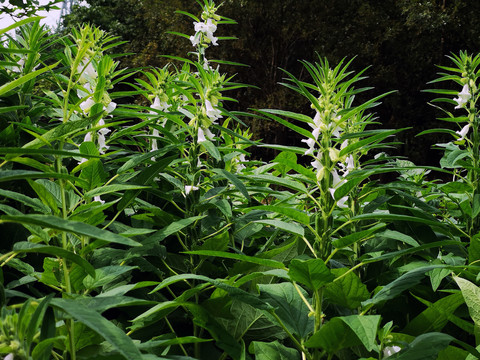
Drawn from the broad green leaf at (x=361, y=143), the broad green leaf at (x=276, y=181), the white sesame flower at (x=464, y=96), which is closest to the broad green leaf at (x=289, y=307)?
the broad green leaf at (x=276, y=181)

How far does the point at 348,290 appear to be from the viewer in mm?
1093

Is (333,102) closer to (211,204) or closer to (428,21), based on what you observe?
(211,204)

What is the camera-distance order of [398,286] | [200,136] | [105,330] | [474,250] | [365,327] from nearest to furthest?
[105,330]
[365,327]
[398,286]
[474,250]
[200,136]

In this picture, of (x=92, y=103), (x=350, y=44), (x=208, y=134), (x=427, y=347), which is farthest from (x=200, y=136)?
(x=350, y=44)

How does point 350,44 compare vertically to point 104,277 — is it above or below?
above

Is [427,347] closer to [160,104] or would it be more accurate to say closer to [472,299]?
[472,299]

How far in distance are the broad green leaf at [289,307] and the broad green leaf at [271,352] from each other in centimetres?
5

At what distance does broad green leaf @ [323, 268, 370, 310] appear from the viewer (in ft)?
3.56

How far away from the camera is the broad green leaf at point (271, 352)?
1.01 metres

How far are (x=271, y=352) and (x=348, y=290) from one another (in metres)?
0.23

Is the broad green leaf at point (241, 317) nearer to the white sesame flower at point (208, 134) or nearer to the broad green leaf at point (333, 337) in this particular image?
the broad green leaf at point (333, 337)

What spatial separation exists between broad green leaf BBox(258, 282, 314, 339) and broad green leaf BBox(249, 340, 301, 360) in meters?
0.05

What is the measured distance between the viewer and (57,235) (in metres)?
1.06

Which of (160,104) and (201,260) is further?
(160,104)
